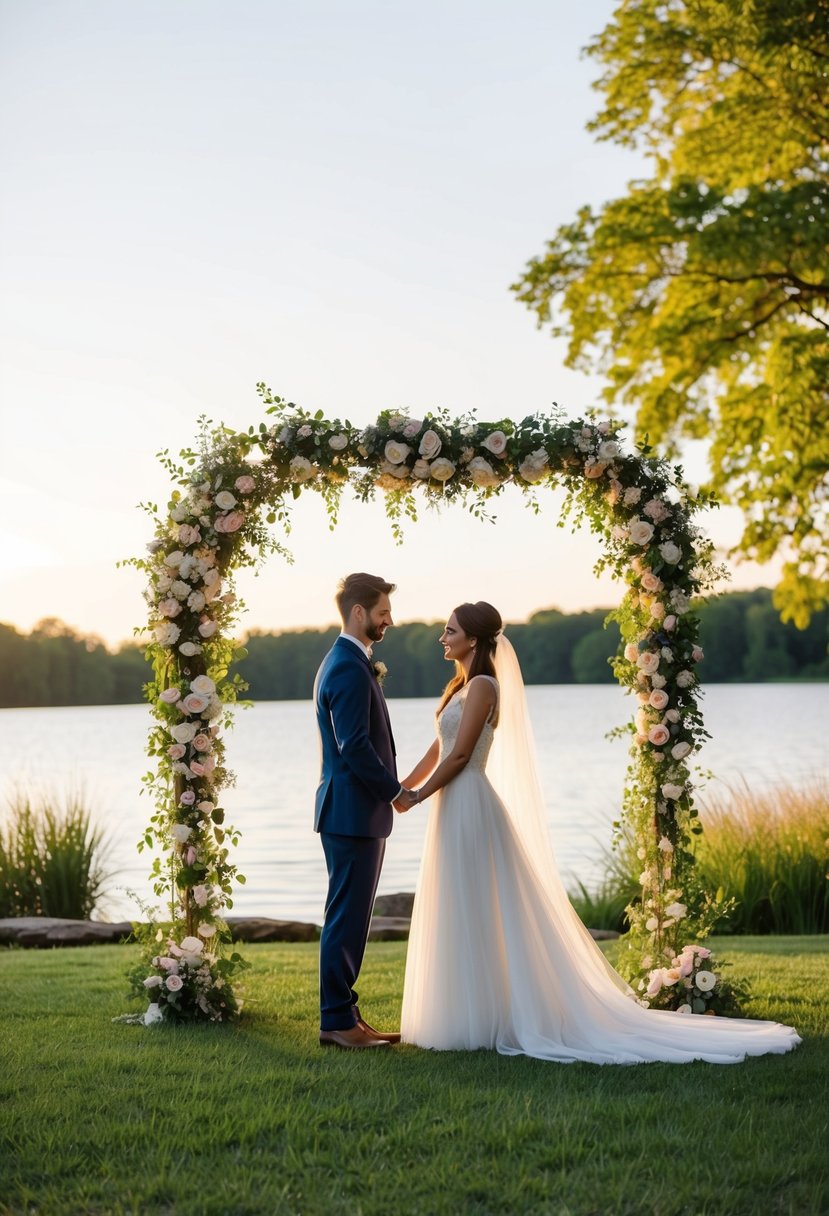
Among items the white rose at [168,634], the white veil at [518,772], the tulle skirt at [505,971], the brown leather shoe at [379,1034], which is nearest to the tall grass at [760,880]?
the white veil at [518,772]

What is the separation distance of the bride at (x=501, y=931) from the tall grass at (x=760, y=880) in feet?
17.6

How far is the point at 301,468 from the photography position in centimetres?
698

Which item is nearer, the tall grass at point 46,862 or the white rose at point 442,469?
the white rose at point 442,469

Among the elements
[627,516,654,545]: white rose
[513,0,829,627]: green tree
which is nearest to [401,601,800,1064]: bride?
[627,516,654,545]: white rose

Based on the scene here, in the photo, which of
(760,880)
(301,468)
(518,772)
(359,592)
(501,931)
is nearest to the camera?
(501,931)

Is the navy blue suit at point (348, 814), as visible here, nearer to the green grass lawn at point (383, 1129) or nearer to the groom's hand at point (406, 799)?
A: the groom's hand at point (406, 799)

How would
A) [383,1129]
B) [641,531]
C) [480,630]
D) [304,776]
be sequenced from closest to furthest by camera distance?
[383,1129] → [480,630] → [641,531] → [304,776]

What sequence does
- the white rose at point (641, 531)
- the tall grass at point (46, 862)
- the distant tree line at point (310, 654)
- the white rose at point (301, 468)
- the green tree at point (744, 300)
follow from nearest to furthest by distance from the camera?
the white rose at point (301, 468), the white rose at point (641, 531), the green tree at point (744, 300), the tall grass at point (46, 862), the distant tree line at point (310, 654)

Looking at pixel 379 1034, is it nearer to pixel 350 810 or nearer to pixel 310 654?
pixel 350 810

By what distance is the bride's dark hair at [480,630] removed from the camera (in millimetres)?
6562

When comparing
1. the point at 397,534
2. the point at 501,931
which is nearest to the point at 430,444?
the point at 397,534

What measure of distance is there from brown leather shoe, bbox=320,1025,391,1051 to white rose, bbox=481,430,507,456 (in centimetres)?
325

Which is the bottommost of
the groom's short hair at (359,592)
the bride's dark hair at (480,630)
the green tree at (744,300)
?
the bride's dark hair at (480,630)

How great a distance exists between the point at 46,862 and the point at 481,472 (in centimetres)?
758
